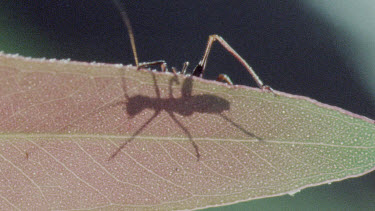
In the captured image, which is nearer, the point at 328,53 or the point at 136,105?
the point at 136,105

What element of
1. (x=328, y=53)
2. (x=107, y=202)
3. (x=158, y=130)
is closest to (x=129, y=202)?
(x=107, y=202)

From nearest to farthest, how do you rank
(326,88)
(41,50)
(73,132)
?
1. (73,132)
2. (41,50)
3. (326,88)

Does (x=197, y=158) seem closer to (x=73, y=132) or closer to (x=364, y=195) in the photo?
(x=73, y=132)

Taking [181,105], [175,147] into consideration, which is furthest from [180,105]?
[175,147]

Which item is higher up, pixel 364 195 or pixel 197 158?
pixel 197 158

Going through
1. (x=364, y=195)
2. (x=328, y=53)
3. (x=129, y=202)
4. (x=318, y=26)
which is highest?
(x=318, y=26)
